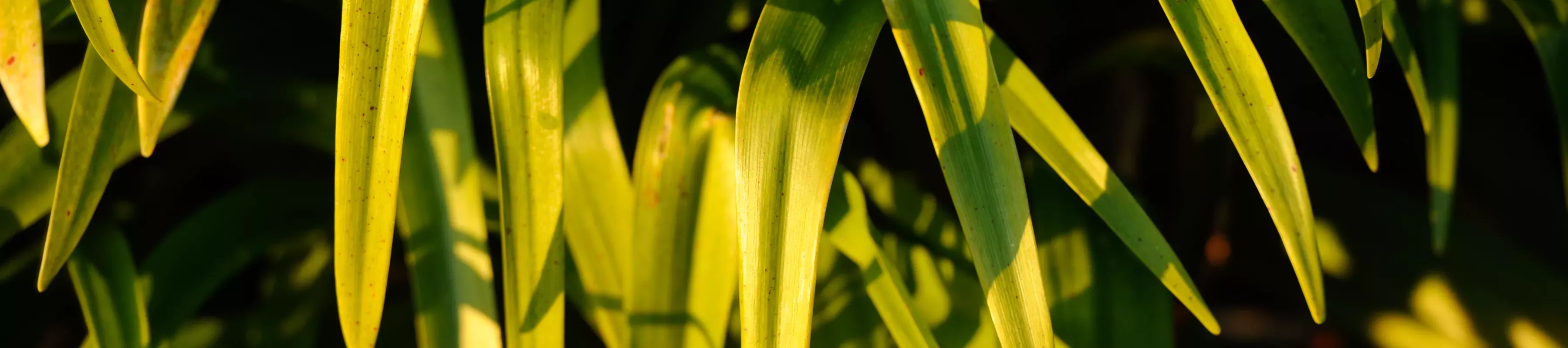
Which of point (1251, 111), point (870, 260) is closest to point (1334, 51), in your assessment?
point (1251, 111)

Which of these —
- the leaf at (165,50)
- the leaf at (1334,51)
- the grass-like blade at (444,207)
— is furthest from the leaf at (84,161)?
the leaf at (1334,51)

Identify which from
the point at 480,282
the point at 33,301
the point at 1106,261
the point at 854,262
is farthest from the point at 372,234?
the point at 33,301

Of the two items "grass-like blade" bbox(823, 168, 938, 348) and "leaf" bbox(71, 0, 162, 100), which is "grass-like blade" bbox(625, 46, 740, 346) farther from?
"leaf" bbox(71, 0, 162, 100)

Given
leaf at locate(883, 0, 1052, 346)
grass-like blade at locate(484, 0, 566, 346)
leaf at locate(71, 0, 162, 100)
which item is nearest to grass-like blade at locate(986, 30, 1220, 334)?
leaf at locate(883, 0, 1052, 346)

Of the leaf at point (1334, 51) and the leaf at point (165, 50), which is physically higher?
the leaf at point (165, 50)

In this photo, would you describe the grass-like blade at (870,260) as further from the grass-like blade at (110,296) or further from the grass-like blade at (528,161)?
the grass-like blade at (110,296)
